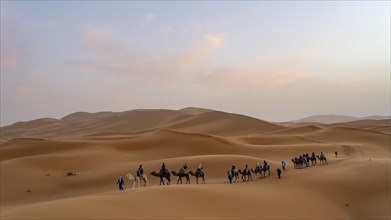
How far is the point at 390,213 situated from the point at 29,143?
124 ft

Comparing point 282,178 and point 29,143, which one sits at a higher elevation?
point 29,143

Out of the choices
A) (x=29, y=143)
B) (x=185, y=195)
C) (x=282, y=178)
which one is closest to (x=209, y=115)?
(x=29, y=143)

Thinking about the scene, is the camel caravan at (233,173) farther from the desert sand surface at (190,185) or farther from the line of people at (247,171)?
the desert sand surface at (190,185)

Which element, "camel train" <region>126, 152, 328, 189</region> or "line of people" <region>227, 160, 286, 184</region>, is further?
"line of people" <region>227, 160, 286, 184</region>

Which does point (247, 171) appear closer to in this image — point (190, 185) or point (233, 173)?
point (233, 173)

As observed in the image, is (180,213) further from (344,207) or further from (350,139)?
(350,139)

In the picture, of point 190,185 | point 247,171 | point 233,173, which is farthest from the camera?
point 247,171

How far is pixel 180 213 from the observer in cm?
1051

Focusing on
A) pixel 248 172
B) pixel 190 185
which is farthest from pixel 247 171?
pixel 190 185

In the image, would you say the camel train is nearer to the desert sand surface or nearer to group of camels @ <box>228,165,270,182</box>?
group of camels @ <box>228,165,270,182</box>

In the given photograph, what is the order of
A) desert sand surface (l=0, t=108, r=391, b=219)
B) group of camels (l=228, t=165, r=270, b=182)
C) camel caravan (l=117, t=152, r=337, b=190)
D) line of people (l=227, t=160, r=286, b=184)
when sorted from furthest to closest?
group of camels (l=228, t=165, r=270, b=182), line of people (l=227, t=160, r=286, b=184), camel caravan (l=117, t=152, r=337, b=190), desert sand surface (l=0, t=108, r=391, b=219)

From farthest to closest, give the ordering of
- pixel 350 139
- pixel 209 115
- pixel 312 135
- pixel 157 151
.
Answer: pixel 209 115 < pixel 312 135 < pixel 350 139 < pixel 157 151

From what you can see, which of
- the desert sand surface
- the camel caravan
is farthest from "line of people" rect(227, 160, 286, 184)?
the desert sand surface

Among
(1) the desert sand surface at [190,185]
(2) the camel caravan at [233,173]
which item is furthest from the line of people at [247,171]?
(1) the desert sand surface at [190,185]
